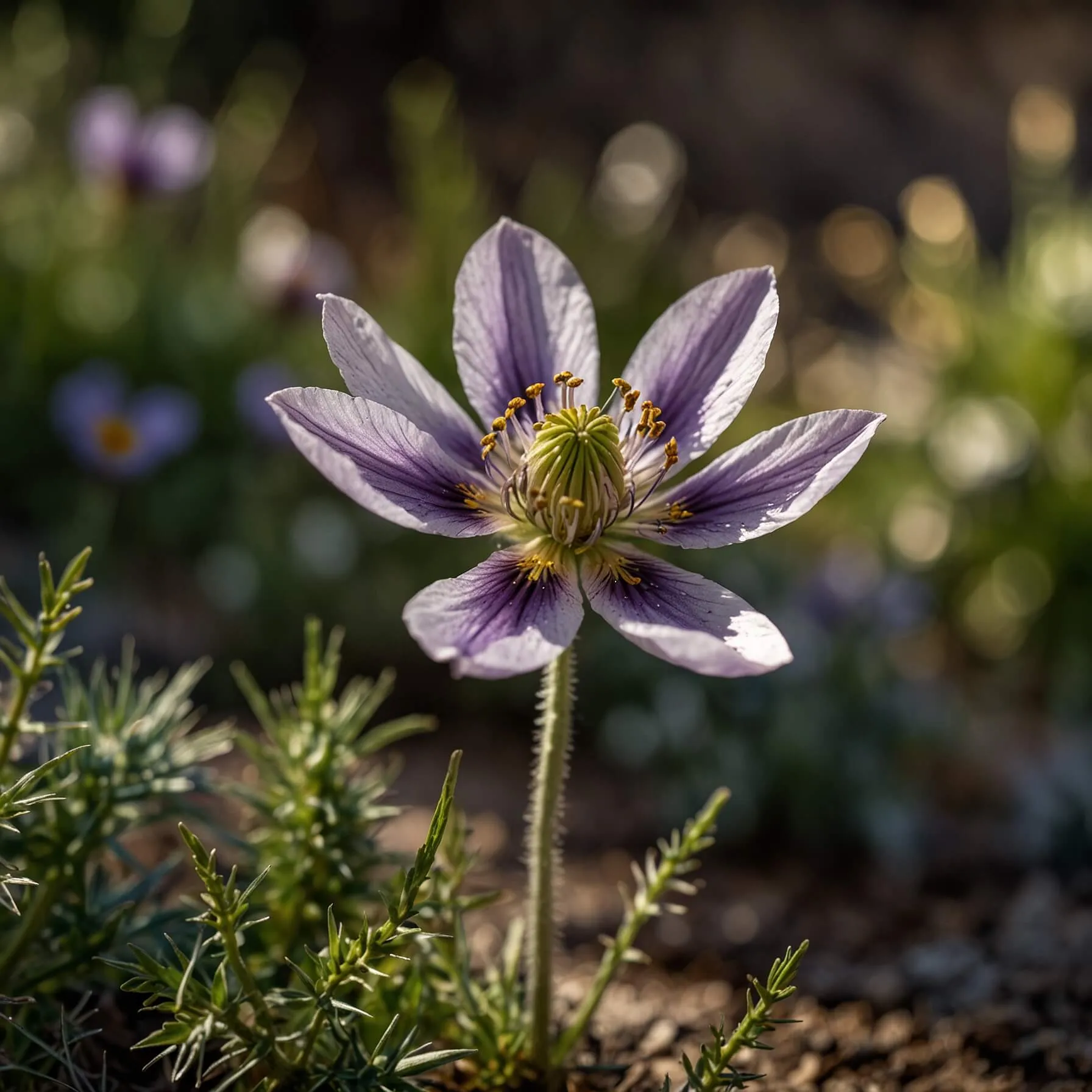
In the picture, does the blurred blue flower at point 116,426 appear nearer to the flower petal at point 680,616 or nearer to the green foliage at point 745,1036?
the flower petal at point 680,616

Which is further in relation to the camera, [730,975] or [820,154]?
[820,154]

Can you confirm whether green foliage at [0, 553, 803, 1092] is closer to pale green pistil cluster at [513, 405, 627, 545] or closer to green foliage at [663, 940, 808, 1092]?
green foliage at [663, 940, 808, 1092]

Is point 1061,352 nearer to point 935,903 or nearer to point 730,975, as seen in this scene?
point 935,903

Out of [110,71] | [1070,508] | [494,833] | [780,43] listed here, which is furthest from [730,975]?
[780,43]

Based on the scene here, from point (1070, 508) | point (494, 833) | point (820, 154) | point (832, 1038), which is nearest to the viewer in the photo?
point (832, 1038)

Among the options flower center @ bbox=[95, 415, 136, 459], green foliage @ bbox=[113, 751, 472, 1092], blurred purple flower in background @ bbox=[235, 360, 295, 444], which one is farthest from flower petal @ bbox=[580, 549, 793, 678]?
flower center @ bbox=[95, 415, 136, 459]

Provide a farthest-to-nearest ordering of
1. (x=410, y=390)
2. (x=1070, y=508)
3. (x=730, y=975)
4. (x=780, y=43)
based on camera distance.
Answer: (x=780, y=43), (x=1070, y=508), (x=730, y=975), (x=410, y=390)
